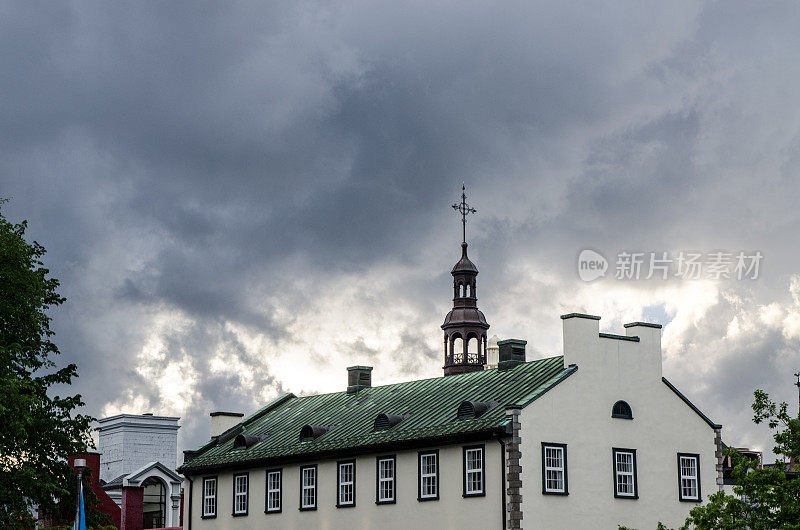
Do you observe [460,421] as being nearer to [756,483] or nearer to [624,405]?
[624,405]

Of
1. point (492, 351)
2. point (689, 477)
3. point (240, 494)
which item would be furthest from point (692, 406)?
point (492, 351)

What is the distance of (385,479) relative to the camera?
52.2 meters

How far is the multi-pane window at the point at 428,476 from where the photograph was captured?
163 ft

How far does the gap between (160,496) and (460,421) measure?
24.3 meters

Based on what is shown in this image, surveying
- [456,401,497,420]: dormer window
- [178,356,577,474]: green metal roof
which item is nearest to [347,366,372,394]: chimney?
[178,356,577,474]: green metal roof

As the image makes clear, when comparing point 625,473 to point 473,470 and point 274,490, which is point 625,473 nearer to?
point 473,470

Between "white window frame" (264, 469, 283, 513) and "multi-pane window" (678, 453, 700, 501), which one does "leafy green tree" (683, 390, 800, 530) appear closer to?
"multi-pane window" (678, 453, 700, 501)

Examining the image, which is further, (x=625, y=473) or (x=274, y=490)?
(x=274, y=490)

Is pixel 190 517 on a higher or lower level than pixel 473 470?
lower

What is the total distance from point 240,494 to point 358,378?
8706 mm

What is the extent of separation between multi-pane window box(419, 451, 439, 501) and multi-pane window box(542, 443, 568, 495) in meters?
4.74

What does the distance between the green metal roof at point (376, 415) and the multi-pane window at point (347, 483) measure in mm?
805

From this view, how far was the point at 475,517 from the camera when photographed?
156 feet

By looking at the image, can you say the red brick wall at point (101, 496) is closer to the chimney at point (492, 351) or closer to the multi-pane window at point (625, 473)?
the multi-pane window at point (625, 473)
